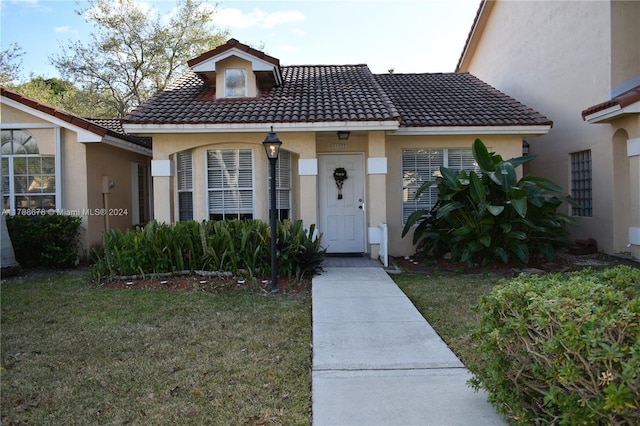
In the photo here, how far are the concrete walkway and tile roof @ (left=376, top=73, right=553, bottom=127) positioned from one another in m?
5.39

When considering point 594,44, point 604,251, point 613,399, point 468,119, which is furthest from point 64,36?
point 613,399

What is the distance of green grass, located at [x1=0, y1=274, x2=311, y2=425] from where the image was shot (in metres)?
3.70

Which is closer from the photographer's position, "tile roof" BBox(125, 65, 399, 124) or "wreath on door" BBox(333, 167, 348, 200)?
"tile roof" BBox(125, 65, 399, 124)

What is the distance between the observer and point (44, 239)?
32.8ft

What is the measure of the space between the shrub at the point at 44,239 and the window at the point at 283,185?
179 inches

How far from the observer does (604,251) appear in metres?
10.6

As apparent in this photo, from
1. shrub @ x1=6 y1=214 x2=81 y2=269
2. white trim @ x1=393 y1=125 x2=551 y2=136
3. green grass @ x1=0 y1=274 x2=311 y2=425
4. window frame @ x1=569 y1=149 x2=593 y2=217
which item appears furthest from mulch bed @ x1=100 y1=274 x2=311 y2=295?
window frame @ x1=569 y1=149 x2=593 y2=217

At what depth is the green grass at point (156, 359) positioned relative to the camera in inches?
145

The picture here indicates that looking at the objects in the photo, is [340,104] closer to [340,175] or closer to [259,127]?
[340,175]

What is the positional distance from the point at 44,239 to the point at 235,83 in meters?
5.42

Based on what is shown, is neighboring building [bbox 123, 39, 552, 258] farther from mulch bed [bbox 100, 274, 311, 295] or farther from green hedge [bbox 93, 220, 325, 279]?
mulch bed [bbox 100, 274, 311, 295]

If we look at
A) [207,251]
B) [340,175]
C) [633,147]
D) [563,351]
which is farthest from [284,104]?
[563,351]

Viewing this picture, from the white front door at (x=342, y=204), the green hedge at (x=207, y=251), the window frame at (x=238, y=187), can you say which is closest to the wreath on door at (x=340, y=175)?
the white front door at (x=342, y=204)

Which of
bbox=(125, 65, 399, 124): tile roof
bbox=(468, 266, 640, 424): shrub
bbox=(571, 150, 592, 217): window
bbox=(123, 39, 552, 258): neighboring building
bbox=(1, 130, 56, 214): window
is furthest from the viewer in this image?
bbox=(571, 150, 592, 217): window
